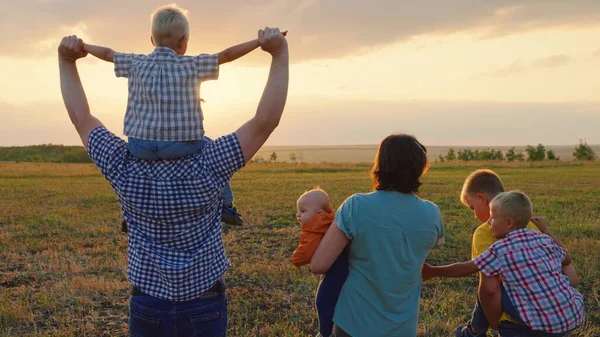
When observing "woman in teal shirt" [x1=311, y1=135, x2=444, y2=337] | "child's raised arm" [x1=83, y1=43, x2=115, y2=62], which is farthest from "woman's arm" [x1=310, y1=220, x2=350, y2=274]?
"child's raised arm" [x1=83, y1=43, x2=115, y2=62]

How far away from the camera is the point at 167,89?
83.7 inches

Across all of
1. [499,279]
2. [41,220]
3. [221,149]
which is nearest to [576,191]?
[41,220]

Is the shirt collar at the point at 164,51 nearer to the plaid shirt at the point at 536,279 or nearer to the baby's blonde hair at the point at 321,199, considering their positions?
the baby's blonde hair at the point at 321,199

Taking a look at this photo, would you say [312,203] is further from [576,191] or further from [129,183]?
[576,191]

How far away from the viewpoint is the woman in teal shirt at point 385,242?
2646 mm

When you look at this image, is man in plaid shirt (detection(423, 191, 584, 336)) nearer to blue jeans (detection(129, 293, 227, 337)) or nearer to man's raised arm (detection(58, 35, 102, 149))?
blue jeans (detection(129, 293, 227, 337))

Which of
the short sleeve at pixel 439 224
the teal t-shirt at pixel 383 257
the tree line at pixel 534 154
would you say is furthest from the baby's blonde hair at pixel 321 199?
the tree line at pixel 534 154

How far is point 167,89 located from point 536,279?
2.25m

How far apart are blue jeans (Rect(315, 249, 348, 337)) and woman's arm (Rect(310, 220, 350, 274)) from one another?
13 centimetres

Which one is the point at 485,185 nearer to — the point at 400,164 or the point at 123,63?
the point at 400,164

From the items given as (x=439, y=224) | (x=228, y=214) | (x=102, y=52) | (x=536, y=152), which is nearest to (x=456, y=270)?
(x=439, y=224)

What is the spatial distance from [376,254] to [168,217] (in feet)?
3.26

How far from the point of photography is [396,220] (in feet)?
8.68

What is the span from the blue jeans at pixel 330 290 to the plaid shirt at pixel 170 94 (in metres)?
1.03
